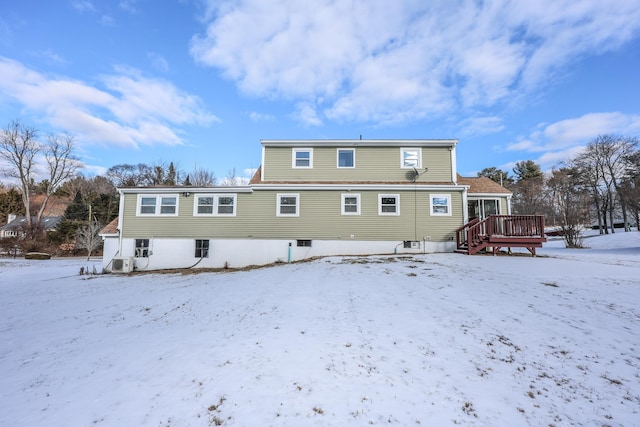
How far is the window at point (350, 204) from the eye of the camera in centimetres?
1427

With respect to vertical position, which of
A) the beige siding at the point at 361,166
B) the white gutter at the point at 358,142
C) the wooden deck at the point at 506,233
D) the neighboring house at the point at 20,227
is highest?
the white gutter at the point at 358,142

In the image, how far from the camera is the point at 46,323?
6.87 meters

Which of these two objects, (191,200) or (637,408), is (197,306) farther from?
(191,200)

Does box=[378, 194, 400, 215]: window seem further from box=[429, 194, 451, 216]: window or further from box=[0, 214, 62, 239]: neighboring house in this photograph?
box=[0, 214, 62, 239]: neighboring house

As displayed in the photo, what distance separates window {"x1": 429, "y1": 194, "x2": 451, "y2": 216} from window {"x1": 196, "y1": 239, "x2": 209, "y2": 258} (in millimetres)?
11628

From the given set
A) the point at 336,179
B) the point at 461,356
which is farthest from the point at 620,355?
the point at 336,179

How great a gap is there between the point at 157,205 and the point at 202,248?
3.33 metres

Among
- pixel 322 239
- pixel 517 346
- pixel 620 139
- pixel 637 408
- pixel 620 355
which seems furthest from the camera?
pixel 620 139

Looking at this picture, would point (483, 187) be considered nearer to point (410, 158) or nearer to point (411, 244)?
point (410, 158)

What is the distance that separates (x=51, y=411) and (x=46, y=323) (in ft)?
16.3

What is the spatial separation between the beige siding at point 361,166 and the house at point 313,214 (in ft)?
0.18

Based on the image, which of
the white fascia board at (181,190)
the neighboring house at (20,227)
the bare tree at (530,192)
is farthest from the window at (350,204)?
the neighboring house at (20,227)

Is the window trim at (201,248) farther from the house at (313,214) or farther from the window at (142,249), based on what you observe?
the window at (142,249)

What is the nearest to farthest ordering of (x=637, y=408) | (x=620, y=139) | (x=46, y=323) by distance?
(x=637, y=408)
(x=46, y=323)
(x=620, y=139)
